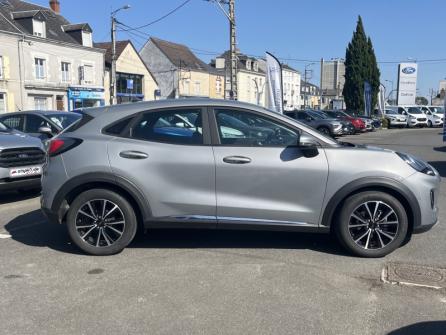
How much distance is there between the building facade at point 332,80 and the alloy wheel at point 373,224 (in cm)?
11567

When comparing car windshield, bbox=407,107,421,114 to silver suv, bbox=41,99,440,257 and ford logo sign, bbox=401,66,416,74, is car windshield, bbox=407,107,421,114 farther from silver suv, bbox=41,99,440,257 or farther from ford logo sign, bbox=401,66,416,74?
silver suv, bbox=41,99,440,257

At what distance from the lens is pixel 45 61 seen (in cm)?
3553

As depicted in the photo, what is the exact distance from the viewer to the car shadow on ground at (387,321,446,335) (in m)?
3.24

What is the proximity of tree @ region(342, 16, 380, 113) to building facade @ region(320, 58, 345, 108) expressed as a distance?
71.3 metres

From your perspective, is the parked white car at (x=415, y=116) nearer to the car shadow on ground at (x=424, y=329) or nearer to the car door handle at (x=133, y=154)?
the car door handle at (x=133, y=154)

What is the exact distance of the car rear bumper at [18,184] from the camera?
23.0 feet

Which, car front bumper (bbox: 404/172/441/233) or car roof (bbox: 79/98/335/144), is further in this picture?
car roof (bbox: 79/98/335/144)

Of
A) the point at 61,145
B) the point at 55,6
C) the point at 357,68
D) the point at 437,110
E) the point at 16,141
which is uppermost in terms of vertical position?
the point at 55,6

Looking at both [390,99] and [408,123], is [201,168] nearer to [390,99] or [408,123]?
[408,123]

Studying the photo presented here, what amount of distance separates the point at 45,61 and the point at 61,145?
3392cm

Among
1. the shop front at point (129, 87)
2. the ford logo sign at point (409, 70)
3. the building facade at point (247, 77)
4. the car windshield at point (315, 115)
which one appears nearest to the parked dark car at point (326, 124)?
the car windshield at point (315, 115)

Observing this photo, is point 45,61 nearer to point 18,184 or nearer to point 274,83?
point 274,83

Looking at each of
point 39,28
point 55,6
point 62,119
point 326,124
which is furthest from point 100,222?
point 55,6

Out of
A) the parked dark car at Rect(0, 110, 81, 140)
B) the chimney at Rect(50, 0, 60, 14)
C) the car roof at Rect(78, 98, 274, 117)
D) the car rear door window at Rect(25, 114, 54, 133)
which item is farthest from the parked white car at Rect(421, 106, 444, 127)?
the car roof at Rect(78, 98, 274, 117)
